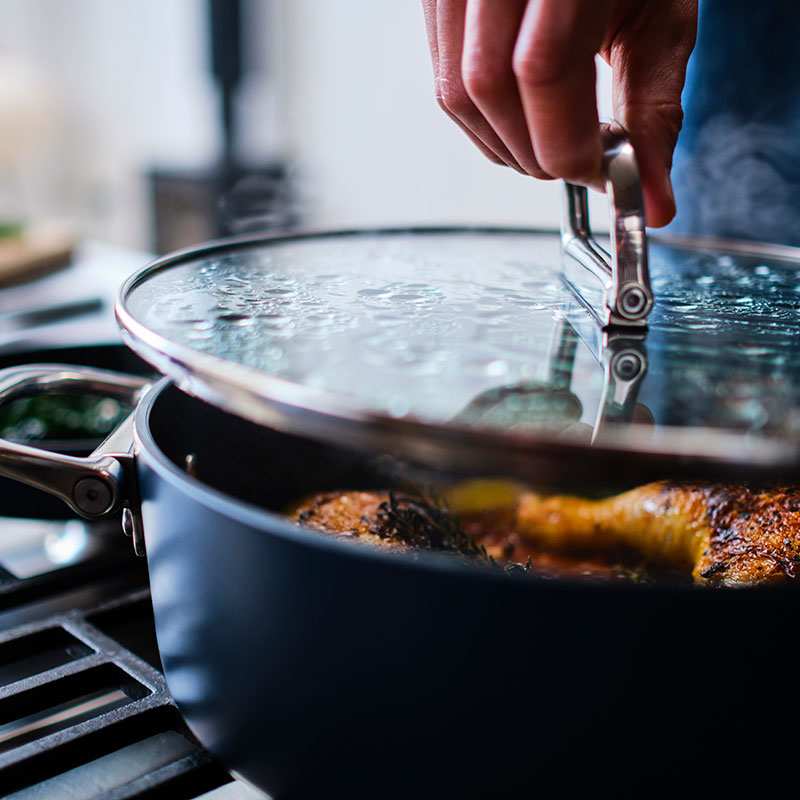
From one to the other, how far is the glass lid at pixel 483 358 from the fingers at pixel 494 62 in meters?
0.12

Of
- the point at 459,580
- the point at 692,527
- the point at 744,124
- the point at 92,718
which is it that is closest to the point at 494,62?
the point at 459,580

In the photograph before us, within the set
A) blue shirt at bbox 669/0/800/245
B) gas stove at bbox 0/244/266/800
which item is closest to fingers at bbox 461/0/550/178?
gas stove at bbox 0/244/266/800

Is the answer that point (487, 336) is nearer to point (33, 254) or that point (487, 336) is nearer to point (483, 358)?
point (483, 358)

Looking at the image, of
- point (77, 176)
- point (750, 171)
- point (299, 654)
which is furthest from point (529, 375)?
point (77, 176)

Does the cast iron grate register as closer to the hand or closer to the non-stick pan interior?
the non-stick pan interior

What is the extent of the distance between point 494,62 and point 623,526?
1.34 feet

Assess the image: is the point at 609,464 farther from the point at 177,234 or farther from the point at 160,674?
the point at 177,234

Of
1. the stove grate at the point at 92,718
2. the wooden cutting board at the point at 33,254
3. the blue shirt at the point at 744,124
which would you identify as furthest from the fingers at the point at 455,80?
the wooden cutting board at the point at 33,254

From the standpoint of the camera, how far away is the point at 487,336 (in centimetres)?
46

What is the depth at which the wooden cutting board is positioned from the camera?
1637 mm

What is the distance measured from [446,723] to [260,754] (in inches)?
5.5

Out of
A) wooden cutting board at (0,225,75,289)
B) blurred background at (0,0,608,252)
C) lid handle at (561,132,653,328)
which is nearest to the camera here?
lid handle at (561,132,653,328)

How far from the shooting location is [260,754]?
1.50 ft

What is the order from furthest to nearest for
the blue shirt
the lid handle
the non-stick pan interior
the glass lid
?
the blue shirt
the non-stick pan interior
the lid handle
the glass lid
